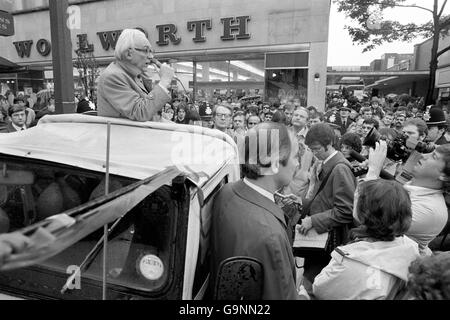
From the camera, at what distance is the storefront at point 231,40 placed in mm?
14891

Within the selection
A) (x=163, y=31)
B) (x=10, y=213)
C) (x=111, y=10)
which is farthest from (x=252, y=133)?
(x=111, y=10)

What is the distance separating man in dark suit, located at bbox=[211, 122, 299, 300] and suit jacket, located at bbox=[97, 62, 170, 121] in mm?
685

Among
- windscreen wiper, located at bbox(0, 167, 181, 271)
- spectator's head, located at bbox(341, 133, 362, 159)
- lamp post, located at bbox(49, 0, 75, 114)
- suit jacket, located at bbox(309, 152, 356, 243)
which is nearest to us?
windscreen wiper, located at bbox(0, 167, 181, 271)

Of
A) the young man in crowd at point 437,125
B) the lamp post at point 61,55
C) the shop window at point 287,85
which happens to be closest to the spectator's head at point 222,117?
the lamp post at point 61,55

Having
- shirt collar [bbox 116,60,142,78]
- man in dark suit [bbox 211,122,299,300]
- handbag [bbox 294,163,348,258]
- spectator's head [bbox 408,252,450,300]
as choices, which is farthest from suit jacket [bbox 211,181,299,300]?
handbag [bbox 294,163,348,258]

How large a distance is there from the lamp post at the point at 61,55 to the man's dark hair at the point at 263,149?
386 cm

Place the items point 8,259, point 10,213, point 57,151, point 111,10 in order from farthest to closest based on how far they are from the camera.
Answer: point 111,10
point 10,213
point 57,151
point 8,259

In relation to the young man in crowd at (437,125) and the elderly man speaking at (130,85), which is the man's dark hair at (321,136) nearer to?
the elderly man speaking at (130,85)

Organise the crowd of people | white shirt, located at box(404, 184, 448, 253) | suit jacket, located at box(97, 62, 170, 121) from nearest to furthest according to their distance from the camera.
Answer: the crowd of people → suit jacket, located at box(97, 62, 170, 121) → white shirt, located at box(404, 184, 448, 253)

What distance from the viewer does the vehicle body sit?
145 centimetres

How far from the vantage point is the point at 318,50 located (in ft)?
48.3

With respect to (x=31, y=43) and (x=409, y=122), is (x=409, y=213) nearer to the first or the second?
(x=409, y=122)

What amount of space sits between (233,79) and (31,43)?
1285cm

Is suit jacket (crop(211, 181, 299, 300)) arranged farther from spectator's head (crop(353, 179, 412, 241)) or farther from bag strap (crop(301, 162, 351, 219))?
bag strap (crop(301, 162, 351, 219))
